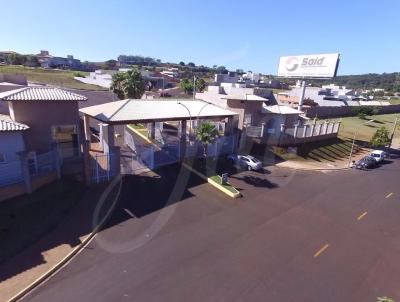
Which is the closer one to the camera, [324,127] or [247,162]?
[247,162]

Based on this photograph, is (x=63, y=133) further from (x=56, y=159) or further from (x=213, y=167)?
(x=213, y=167)

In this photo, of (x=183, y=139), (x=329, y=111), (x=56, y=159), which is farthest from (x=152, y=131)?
(x=329, y=111)

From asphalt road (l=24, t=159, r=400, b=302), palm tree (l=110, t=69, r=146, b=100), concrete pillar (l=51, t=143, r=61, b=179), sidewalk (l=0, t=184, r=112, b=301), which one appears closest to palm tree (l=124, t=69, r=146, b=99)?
palm tree (l=110, t=69, r=146, b=100)

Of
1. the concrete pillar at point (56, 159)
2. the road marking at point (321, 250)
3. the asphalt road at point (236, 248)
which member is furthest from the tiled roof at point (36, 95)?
the road marking at point (321, 250)

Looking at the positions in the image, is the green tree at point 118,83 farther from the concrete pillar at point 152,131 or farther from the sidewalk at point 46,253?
the sidewalk at point 46,253

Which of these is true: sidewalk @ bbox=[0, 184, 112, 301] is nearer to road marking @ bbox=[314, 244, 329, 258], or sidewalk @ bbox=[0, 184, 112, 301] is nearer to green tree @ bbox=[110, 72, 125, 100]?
road marking @ bbox=[314, 244, 329, 258]

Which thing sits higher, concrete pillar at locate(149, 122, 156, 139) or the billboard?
the billboard

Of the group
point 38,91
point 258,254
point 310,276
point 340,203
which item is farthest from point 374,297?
point 38,91
